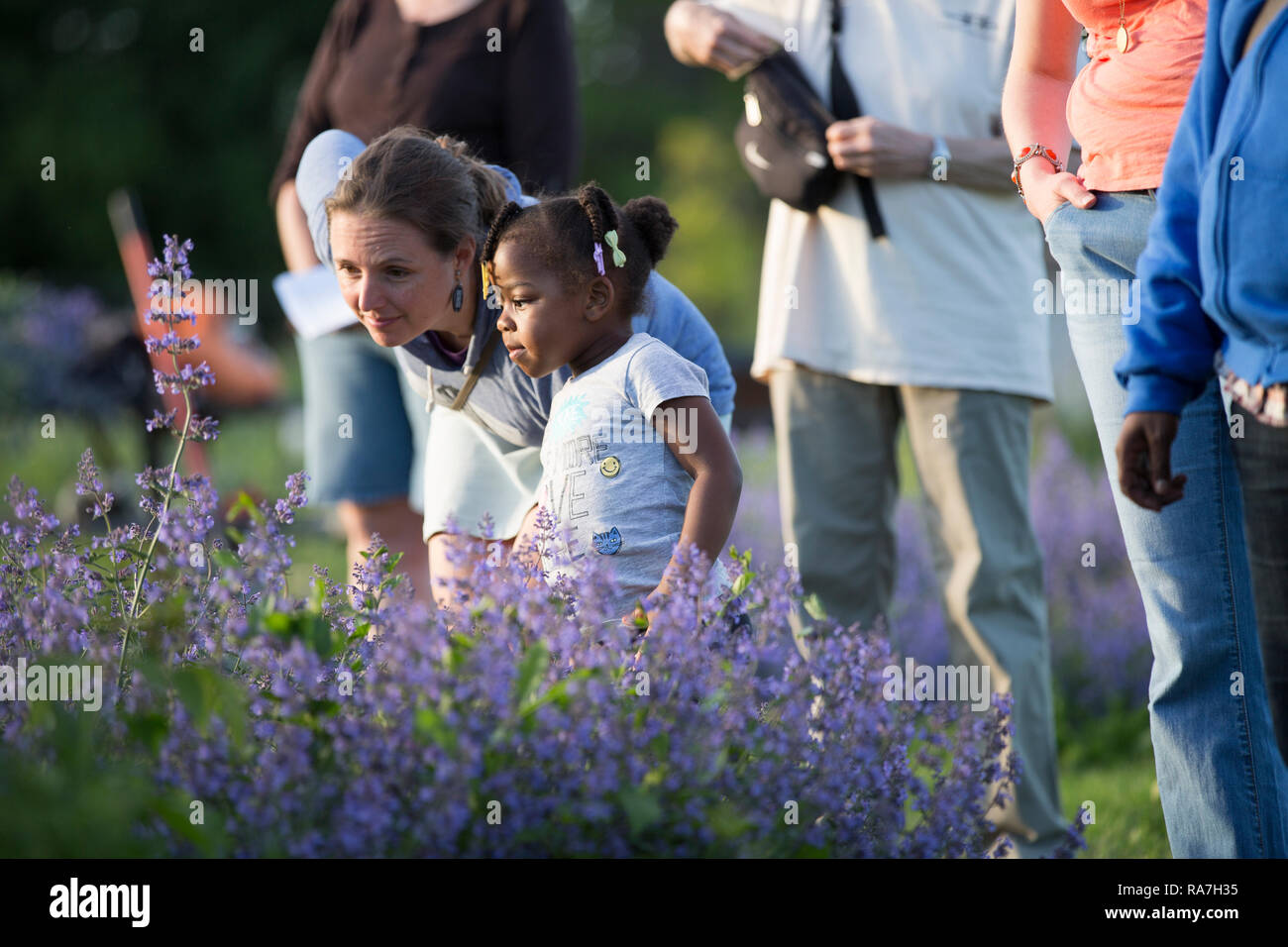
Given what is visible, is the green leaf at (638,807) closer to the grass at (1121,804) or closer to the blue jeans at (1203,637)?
the blue jeans at (1203,637)

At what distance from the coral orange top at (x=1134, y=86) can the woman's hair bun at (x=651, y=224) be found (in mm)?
862

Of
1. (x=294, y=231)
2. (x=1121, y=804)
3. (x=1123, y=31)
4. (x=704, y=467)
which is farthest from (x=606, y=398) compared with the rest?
(x=1121, y=804)

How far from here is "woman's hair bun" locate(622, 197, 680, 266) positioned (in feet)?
9.62

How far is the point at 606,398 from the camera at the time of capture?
107 inches

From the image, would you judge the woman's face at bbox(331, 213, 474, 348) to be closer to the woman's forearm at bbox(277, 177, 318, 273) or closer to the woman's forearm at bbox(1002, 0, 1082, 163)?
the woman's forearm at bbox(277, 177, 318, 273)

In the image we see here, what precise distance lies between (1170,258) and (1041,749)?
1.70 m

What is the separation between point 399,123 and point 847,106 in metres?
1.17

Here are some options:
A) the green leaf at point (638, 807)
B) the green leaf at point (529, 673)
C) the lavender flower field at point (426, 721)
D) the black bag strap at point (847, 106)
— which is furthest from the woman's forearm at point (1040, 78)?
the green leaf at point (638, 807)

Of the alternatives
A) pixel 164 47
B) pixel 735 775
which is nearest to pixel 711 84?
pixel 164 47

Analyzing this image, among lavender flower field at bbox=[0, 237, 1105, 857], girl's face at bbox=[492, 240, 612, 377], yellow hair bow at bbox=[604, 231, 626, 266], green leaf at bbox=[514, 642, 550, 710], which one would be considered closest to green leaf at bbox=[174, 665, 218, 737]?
lavender flower field at bbox=[0, 237, 1105, 857]

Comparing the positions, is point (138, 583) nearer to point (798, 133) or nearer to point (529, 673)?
point (529, 673)
